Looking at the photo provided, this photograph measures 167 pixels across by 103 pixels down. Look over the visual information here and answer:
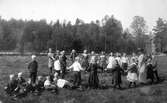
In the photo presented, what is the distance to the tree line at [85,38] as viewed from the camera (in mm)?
75875

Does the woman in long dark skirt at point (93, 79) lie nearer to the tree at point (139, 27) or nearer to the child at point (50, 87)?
the child at point (50, 87)

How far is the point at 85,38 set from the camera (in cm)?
8244

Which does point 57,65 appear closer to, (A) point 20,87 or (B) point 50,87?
(B) point 50,87

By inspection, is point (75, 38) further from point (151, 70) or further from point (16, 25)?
point (151, 70)

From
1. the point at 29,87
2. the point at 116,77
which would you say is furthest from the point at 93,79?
the point at 29,87

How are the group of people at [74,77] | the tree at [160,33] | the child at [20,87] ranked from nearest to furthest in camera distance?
the child at [20,87]
the group of people at [74,77]
the tree at [160,33]

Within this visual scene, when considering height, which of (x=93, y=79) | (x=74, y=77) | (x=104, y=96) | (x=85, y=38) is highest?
(x=85, y=38)

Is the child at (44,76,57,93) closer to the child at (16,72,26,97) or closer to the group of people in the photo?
the group of people

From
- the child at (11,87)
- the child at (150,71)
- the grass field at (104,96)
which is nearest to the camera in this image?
the grass field at (104,96)

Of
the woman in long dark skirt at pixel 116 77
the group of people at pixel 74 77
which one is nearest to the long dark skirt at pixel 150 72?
the group of people at pixel 74 77

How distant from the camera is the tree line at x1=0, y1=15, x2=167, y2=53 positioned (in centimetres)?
7588

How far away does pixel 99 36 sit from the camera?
8281 cm

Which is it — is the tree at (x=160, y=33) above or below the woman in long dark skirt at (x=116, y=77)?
above

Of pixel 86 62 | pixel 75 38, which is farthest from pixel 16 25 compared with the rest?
pixel 86 62
